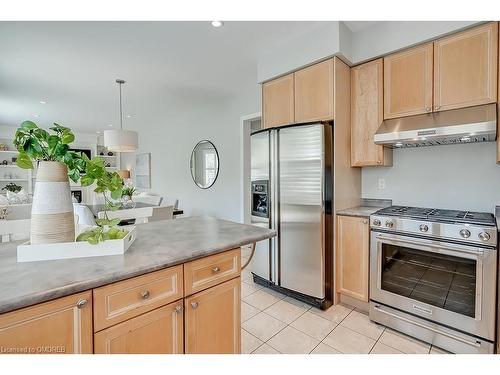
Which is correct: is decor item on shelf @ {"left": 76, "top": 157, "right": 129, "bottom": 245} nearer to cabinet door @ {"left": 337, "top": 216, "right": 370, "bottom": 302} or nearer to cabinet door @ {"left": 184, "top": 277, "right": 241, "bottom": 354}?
cabinet door @ {"left": 184, "top": 277, "right": 241, "bottom": 354}

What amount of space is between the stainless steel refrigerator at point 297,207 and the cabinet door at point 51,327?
1.86 meters

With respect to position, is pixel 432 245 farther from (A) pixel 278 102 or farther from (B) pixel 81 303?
(B) pixel 81 303

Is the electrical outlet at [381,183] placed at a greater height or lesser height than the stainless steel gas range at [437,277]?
greater

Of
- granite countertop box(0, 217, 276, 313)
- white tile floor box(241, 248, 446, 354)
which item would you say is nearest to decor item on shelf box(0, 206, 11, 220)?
granite countertop box(0, 217, 276, 313)

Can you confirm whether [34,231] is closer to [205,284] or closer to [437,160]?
[205,284]

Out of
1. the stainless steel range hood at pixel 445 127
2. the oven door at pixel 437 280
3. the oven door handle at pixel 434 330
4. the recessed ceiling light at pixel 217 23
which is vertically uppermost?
the recessed ceiling light at pixel 217 23

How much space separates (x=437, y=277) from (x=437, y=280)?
2 cm

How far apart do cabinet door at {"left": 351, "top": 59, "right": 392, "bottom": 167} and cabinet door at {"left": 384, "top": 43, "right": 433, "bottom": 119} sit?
0.21ft

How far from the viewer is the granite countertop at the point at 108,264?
77 cm

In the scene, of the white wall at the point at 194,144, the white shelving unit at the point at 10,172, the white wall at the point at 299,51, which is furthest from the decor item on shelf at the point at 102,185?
the white shelving unit at the point at 10,172

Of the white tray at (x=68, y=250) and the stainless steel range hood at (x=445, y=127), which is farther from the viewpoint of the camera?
the stainless steel range hood at (x=445, y=127)

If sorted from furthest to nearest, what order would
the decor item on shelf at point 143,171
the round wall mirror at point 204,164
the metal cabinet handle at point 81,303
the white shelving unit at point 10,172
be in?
the decor item on shelf at point 143,171, the white shelving unit at point 10,172, the round wall mirror at point 204,164, the metal cabinet handle at point 81,303

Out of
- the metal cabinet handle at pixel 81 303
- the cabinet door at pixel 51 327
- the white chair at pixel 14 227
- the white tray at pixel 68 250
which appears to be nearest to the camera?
the cabinet door at pixel 51 327

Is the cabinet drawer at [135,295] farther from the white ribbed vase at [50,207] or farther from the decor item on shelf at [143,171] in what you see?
the decor item on shelf at [143,171]
